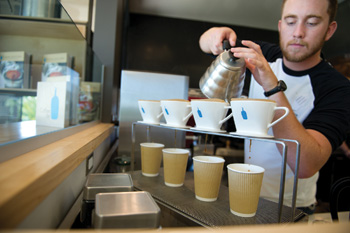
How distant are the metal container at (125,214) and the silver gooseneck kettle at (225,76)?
1.76ft

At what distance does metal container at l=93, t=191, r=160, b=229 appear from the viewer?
0.45 m

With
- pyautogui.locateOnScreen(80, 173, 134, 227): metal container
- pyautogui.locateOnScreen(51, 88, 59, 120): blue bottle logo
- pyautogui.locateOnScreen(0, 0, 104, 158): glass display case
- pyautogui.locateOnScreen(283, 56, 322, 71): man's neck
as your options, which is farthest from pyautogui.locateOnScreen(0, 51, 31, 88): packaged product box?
pyautogui.locateOnScreen(283, 56, 322, 71): man's neck

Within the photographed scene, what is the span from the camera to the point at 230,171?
67 cm

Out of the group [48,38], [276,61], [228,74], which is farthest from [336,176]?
[48,38]

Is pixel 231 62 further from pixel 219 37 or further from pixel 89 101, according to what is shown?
pixel 89 101

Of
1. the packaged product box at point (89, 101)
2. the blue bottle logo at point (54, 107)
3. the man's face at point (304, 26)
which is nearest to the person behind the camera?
the blue bottle logo at point (54, 107)

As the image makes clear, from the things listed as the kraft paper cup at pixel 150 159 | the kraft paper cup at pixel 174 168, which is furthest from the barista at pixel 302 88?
the kraft paper cup at pixel 150 159

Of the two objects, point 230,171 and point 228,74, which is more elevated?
point 228,74

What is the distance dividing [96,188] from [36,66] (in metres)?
0.49

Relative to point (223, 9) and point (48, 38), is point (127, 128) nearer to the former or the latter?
point (48, 38)

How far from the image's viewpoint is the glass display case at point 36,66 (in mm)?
601

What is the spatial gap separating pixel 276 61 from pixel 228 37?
0.54m

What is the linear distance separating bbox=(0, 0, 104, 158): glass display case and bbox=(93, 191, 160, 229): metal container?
24 centimetres

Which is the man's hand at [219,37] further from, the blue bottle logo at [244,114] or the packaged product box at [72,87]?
the packaged product box at [72,87]
